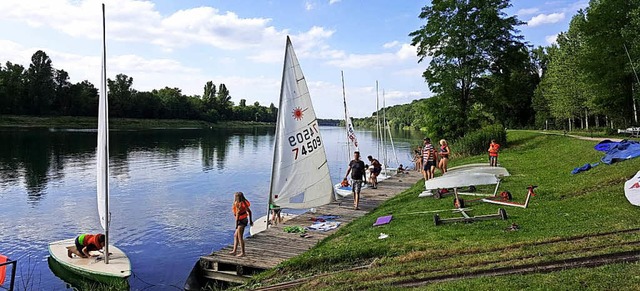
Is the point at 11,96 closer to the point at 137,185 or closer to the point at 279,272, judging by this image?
the point at 137,185

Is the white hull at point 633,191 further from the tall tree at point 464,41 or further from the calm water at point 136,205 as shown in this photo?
the tall tree at point 464,41

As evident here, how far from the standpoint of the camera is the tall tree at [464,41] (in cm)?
3419

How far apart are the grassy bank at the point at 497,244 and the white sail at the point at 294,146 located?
1901 mm

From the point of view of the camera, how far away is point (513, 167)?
23266 mm

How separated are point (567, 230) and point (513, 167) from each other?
14.5m

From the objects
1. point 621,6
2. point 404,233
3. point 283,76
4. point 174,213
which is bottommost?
point 174,213

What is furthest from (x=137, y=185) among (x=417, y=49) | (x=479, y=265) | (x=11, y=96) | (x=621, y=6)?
(x=11, y=96)

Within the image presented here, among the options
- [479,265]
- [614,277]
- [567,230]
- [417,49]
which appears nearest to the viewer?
[614,277]

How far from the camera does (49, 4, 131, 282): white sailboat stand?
39.6ft

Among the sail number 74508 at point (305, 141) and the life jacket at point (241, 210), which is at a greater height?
the sail number 74508 at point (305, 141)

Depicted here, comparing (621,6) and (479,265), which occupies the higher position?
(621,6)

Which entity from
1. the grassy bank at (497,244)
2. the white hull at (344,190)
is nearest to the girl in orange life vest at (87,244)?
the grassy bank at (497,244)

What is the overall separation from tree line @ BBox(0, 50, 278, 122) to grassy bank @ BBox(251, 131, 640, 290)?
86.1 metres

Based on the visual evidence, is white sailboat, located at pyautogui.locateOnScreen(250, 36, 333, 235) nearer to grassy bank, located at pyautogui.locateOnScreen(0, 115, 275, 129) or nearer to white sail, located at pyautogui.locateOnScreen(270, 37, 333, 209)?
white sail, located at pyautogui.locateOnScreen(270, 37, 333, 209)
